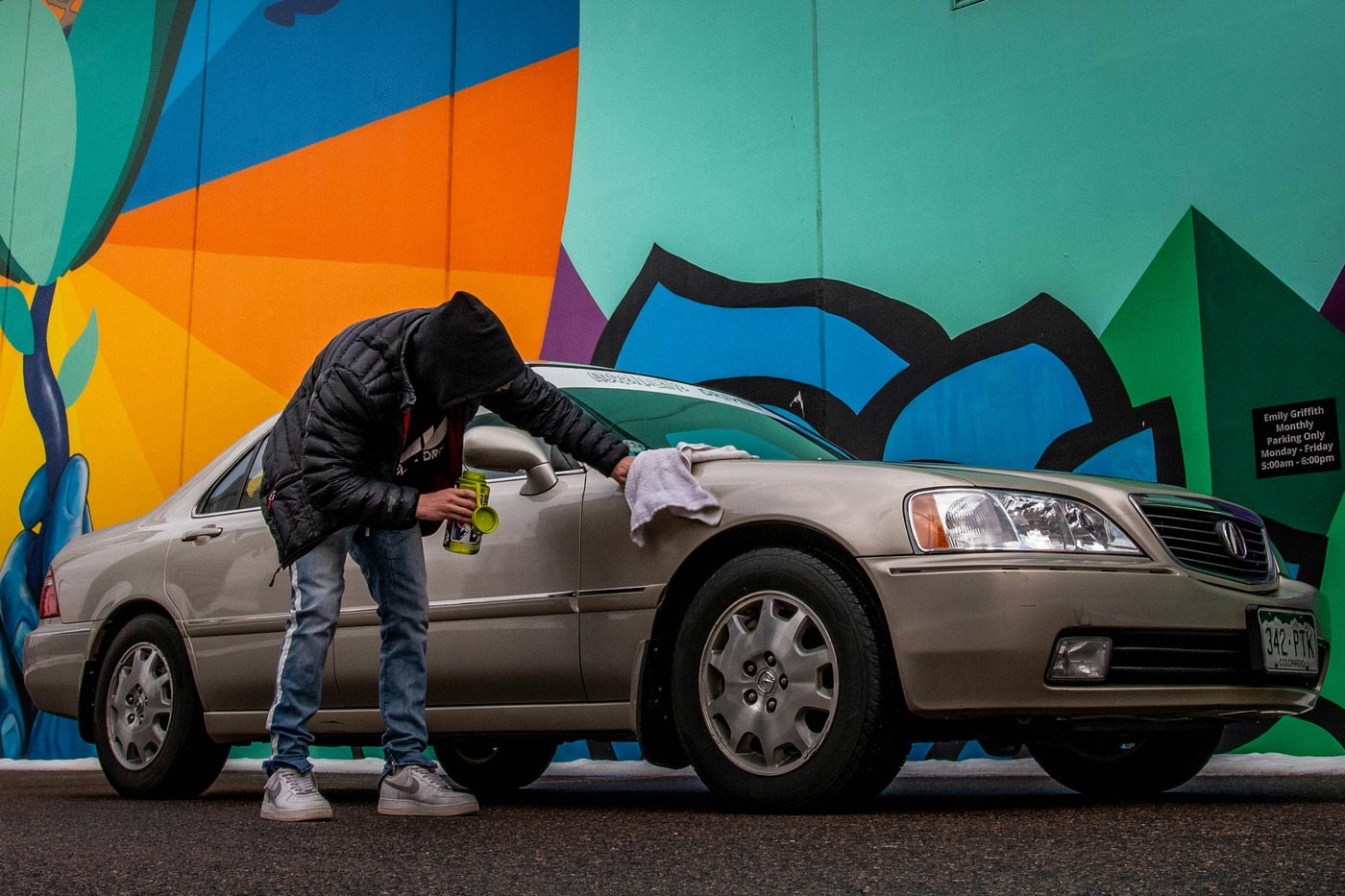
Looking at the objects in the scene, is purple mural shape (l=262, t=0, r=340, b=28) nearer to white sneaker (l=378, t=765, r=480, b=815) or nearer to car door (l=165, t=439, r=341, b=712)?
car door (l=165, t=439, r=341, b=712)

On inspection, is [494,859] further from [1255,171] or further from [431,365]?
[1255,171]

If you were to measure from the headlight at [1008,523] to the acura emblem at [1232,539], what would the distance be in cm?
41

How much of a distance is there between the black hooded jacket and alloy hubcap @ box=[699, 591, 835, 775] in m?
0.91

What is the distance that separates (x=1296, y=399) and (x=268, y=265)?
20.6 ft

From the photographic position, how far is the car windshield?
14.0 feet

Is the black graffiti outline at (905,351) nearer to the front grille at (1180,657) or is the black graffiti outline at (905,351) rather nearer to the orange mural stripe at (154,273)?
the front grille at (1180,657)

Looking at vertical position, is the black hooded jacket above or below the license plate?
above

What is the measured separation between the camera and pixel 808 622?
3320 mm

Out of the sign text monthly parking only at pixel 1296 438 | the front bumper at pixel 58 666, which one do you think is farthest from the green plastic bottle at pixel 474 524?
the sign text monthly parking only at pixel 1296 438

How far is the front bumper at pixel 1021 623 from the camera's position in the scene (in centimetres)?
310

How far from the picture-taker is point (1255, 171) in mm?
5875

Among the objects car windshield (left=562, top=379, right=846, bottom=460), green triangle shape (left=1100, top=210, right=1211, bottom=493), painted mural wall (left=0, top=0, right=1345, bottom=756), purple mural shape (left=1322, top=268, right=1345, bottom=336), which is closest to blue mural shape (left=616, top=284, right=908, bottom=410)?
painted mural wall (left=0, top=0, right=1345, bottom=756)

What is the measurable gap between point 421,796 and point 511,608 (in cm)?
63

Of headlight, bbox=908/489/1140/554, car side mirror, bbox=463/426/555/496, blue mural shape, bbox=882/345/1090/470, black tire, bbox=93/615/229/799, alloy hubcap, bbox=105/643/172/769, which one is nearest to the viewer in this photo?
headlight, bbox=908/489/1140/554
